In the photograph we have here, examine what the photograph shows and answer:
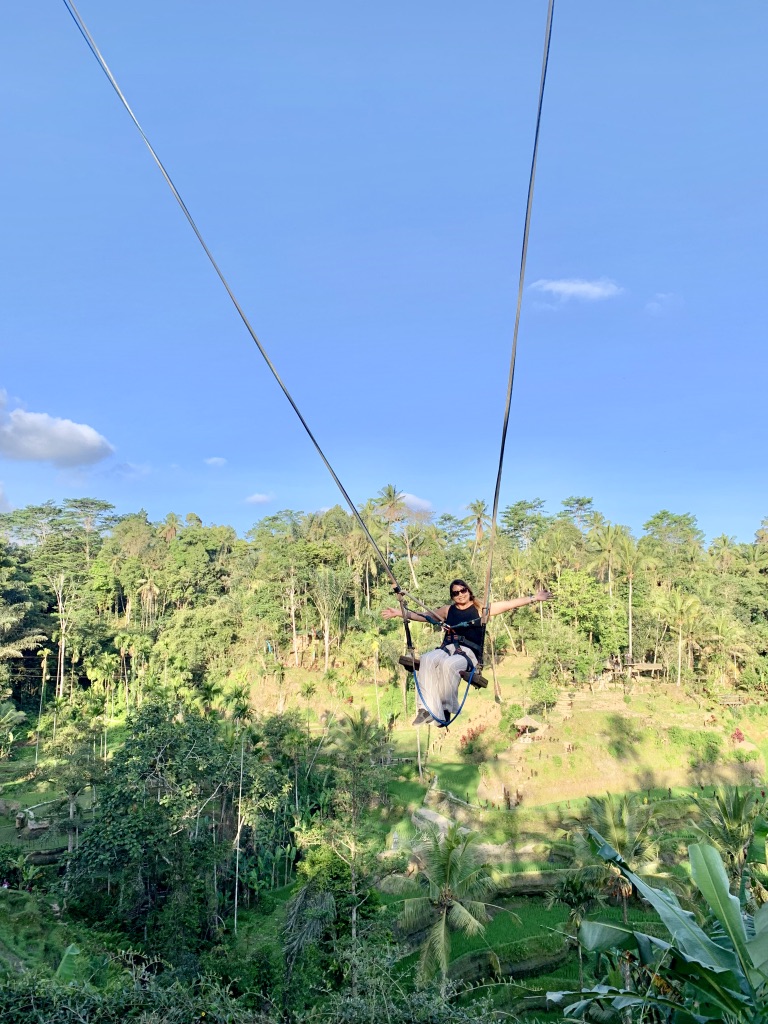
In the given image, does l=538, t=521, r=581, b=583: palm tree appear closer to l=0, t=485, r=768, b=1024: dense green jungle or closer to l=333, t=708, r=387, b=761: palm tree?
l=0, t=485, r=768, b=1024: dense green jungle

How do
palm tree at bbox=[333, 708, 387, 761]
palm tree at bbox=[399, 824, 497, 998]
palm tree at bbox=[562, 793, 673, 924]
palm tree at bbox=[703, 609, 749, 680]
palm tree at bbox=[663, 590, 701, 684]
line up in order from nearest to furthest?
palm tree at bbox=[399, 824, 497, 998], palm tree at bbox=[562, 793, 673, 924], palm tree at bbox=[333, 708, 387, 761], palm tree at bbox=[663, 590, 701, 684], palm tree at bbox=[703, 609, 749, 680]

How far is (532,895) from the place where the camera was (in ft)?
70.1

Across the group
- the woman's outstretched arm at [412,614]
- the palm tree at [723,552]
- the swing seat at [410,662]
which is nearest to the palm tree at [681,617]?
the palm tree at [723,552]

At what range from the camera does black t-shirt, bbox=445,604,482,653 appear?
6312mm

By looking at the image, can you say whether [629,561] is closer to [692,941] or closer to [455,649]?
[455,649]

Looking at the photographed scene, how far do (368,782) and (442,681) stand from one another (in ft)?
58.5

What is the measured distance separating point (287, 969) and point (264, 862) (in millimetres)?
9742

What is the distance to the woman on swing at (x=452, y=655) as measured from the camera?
621 cm

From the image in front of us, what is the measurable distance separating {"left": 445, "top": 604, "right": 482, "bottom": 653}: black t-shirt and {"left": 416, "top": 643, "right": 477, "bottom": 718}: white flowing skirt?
11cm

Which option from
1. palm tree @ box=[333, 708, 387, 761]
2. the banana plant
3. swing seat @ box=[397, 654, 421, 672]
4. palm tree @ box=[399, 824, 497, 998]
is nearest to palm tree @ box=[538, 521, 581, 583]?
palm tree @ box=[333, 708, 387, 761]

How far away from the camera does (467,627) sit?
631 centimetres

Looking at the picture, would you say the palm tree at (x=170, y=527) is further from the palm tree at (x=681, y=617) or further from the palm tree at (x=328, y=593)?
the palm tree at (x=681, y=617)

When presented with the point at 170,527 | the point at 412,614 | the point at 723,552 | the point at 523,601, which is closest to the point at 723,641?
the point at 723,552

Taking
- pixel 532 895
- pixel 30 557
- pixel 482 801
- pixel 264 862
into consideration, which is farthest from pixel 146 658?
pixel 532 895
